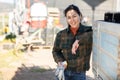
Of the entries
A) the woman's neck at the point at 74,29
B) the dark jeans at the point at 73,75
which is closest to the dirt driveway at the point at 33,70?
the dark jeans at the point at 73,75

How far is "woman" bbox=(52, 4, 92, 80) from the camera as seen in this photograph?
4184mm

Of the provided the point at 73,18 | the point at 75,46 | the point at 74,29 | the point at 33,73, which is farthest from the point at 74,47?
the point at 33,73

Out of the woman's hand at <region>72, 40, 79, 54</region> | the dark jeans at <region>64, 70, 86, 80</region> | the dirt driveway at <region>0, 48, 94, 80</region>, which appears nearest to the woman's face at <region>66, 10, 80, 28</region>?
the woman's hand at <region>72, 40, 79, 54</region>

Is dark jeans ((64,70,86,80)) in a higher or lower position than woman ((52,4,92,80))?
lower

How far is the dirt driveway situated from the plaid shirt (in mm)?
4955

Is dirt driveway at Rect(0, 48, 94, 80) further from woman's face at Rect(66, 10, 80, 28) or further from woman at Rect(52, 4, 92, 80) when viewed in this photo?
woman's face at Rect(66, 10, 80, 28)

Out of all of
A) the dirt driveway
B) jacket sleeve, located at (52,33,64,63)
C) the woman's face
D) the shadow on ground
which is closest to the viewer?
the woman's face

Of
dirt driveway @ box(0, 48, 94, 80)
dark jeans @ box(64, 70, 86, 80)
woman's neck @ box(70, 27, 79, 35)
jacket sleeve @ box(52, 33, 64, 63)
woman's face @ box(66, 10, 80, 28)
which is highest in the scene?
woman's face @ box(66, 10, 80, 28)

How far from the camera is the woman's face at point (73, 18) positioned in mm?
4133

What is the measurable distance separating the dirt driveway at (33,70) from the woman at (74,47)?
494 cm

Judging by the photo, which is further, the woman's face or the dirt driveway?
the dirt driveway

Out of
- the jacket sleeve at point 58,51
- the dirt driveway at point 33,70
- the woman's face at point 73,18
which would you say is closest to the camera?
the woman's face at point 73,18

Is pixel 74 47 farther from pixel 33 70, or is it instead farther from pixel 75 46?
pixel 33 70

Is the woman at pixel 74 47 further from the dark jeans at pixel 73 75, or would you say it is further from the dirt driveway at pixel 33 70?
the dirt driveway at pixel 33 70
